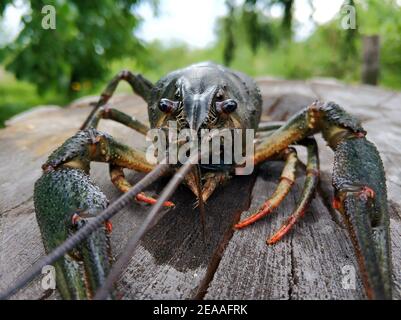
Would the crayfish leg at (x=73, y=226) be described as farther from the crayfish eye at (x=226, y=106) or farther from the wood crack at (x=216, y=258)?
the crayfish eye at (x=226, y=106)

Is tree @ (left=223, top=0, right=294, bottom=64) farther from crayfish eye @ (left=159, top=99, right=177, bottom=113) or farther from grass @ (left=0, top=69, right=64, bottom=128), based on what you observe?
grass @ (left=0, top=69, right=64, bottom=128)

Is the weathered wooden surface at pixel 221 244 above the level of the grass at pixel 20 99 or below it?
below

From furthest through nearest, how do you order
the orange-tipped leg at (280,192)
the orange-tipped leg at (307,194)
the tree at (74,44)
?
the tree at (74,44), the orange-tipped leg at (280,192), the orange-tipped leg at (307,194)

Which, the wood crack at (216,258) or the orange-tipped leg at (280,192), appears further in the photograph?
the orange-tipped leg at (280,192)

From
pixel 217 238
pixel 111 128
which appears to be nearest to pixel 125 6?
pixel 111 128

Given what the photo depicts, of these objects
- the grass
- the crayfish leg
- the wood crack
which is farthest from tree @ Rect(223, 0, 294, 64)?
the grass

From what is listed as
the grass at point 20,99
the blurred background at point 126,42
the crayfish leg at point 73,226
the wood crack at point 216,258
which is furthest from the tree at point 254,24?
the grass at point 20,99
